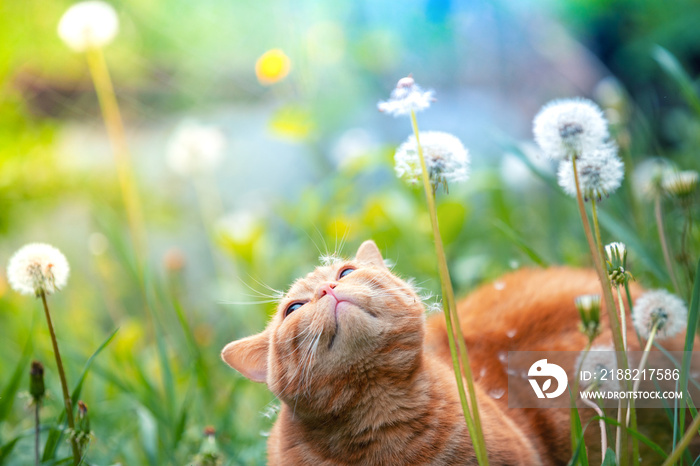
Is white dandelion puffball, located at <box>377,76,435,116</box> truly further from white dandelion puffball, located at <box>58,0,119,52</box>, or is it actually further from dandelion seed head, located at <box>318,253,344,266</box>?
white dandelion puffball, located at <box>58,0,119,52</box>

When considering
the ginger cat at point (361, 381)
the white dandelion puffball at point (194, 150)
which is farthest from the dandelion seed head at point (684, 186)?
the white dandelion puffball at point (194, 150)

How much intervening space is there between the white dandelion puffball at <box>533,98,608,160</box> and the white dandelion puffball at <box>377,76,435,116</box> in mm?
163

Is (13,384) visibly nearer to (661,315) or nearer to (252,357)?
(252,357)

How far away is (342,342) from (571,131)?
429 millimetres

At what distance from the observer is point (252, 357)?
953 mm

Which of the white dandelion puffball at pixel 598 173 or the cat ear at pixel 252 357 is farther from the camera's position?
the cat ear at pixel 252 357

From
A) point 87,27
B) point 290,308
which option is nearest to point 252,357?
point 290,308

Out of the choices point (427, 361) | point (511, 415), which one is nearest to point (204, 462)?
point (427, 361)

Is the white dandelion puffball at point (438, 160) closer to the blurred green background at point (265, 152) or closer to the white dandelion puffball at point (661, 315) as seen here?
the white dandelion puffball at point (661, 315)

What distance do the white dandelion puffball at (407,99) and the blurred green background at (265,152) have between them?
0.94 metres

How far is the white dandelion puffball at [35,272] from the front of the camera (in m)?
0.83

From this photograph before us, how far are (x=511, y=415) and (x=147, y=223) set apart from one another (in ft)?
8.23

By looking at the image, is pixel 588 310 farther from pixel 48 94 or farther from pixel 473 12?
pixel 48 94

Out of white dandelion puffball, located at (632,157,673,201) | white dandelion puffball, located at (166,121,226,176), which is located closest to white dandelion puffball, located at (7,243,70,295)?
white dandelion puffball, located at (632,157,673,201)
